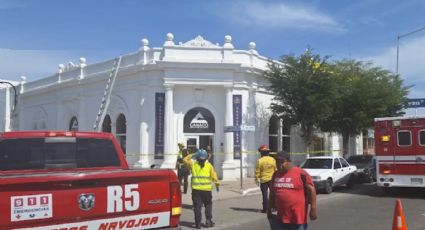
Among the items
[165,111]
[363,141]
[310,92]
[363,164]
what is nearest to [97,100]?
[165,111]

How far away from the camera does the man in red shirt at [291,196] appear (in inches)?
246

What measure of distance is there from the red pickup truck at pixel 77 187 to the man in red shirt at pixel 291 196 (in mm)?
1256

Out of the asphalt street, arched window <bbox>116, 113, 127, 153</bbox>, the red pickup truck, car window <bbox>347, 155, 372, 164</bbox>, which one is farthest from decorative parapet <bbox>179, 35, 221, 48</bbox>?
the red pickup truck

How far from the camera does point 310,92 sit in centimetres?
2545

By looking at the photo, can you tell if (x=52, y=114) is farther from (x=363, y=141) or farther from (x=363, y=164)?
(x=363, y=141)

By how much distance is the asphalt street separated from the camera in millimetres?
11812

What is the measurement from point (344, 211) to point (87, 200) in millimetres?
9861

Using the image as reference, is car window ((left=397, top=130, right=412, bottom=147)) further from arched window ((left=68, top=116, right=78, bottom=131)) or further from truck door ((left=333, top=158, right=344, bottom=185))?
arched window ((left=68, top=116, right=78, bottom=131))

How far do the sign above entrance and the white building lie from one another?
49 mm

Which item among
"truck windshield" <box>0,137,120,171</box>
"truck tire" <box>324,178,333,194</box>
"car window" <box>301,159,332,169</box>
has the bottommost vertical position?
"truck tire" <box>324,178,333,194</box>

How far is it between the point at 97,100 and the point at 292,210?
24402 mm

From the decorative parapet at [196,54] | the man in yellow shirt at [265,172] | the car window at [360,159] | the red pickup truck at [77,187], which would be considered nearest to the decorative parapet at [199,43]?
the decorative parapet at [196,54]

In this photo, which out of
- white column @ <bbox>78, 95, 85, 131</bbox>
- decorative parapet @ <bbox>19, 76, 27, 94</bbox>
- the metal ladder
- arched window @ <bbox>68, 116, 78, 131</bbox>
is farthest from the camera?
decorative parapet @ <bbox>19, 76, 27, 94</bbox>

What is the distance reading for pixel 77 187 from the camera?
5508 millimetres
